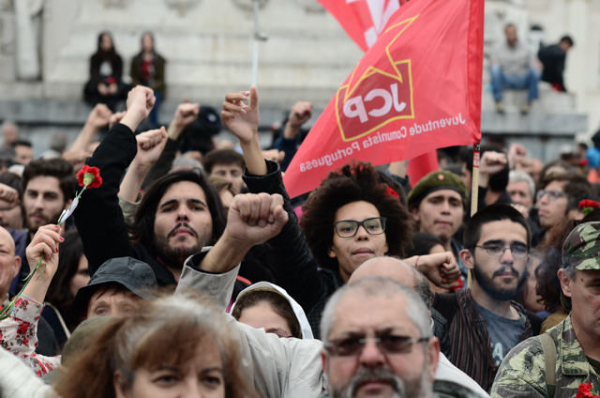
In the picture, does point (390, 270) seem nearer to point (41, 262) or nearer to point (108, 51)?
point (41, 262)

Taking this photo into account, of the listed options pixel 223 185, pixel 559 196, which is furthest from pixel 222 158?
pixel 559 196

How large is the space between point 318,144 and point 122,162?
58.8 inches

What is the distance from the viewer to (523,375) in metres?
4.42

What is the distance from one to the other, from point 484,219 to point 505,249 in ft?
0.68

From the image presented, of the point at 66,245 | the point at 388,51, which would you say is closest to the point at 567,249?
the point at 388,51

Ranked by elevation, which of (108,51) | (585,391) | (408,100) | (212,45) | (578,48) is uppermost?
(578,48)

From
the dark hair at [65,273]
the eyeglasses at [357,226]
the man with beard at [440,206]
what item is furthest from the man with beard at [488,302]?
the dark hair at [65,273]

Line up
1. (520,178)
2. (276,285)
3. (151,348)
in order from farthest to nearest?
(520,178)
(276,285)
(151,348)

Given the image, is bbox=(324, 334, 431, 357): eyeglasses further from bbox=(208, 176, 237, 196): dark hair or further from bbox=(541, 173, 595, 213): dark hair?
bbox=(541, 173, 595, 213): dark hair

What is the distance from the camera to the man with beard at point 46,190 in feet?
24.4

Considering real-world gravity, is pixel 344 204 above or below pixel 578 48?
below

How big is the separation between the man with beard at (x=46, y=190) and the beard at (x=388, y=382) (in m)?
4.45

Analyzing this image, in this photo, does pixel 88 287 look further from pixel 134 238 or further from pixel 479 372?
pixel 479 372

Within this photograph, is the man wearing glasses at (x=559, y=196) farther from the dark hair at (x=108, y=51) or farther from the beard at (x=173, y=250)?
the dark hair at (x=108, y=51)
